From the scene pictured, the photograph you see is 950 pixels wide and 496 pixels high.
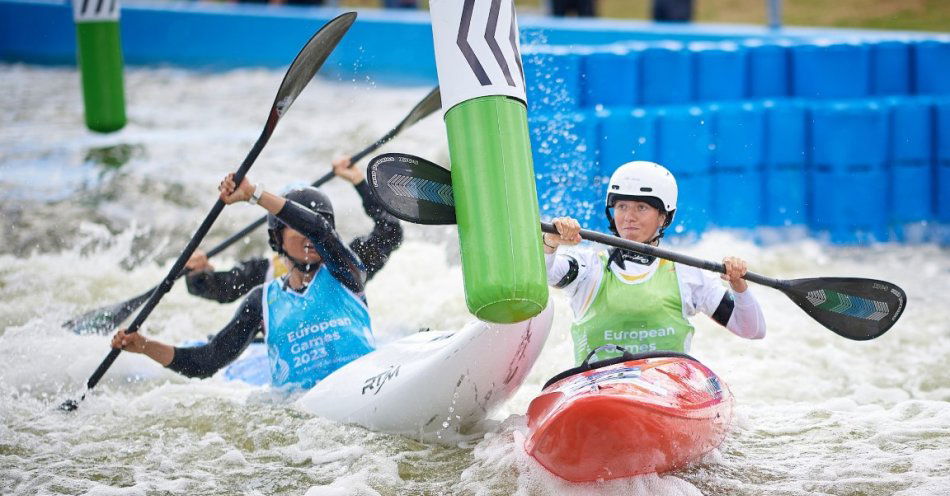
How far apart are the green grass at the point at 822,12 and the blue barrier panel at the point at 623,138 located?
544 cm

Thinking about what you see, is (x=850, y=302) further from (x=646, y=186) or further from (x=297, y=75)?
(x=297, y=75)

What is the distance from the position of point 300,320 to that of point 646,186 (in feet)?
5.10

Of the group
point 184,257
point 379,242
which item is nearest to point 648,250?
point 379,242

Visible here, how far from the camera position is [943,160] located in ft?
27.0

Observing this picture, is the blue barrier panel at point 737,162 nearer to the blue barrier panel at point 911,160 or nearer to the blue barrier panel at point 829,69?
the blue barrier panel at point 829,69

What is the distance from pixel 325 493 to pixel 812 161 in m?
4.91

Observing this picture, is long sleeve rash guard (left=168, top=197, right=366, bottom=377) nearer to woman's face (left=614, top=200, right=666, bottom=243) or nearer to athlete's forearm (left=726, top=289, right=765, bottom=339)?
woman's face (left=614, top=200, right=666, bottom=243)

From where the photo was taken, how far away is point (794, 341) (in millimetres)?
6539

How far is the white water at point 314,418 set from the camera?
462cm

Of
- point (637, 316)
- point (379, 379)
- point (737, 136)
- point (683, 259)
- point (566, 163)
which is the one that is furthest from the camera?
point (737, 136)

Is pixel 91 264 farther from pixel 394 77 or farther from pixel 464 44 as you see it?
pixel 394 77

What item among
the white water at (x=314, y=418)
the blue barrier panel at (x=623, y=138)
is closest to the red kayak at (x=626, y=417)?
the white water at (x=314, y=418)

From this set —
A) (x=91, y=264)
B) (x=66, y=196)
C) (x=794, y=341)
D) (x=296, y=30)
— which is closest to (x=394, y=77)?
(x=296, y=30)

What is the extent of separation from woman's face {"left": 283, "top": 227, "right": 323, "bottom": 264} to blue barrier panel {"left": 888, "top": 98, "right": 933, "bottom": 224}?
15.5ft
